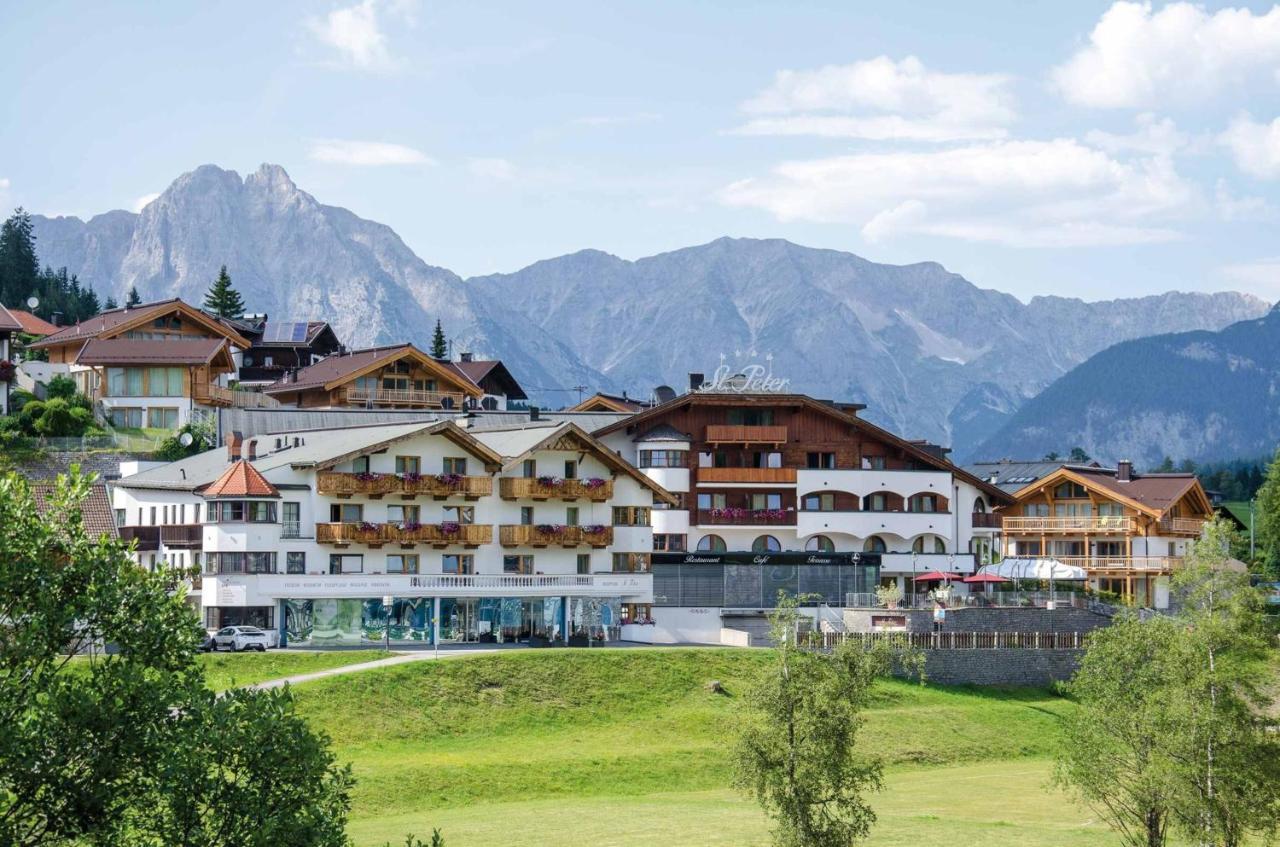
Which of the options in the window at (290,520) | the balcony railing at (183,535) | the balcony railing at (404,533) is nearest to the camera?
the window at (290,520)

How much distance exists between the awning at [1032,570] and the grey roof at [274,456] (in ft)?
109

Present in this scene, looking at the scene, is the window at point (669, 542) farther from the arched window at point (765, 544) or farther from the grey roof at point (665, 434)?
the grey roof at point (665, 434)

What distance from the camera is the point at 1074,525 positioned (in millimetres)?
120125

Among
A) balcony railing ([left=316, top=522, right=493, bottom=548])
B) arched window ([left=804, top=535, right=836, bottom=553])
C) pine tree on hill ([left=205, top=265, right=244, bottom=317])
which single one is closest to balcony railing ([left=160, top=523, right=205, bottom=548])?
balcony railing ([left=316, top=522, right=493, bottom=548])

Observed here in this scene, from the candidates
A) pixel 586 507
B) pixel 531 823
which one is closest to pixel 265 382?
pixel 586 507

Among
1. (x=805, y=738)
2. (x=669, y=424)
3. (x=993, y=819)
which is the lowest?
(x=993, y=819)

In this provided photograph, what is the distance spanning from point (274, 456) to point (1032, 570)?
40.3m

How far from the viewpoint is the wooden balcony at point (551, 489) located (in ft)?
283

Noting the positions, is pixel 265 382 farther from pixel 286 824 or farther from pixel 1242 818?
pixel 286 824

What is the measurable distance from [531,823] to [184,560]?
114 feet

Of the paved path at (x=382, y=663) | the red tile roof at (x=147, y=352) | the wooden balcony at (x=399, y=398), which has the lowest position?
the paved path at (x=382, y=663)

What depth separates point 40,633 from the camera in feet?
90.9

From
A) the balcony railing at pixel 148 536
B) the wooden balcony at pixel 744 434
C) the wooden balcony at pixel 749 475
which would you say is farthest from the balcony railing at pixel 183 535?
the wooden balcony at pixel 744 434

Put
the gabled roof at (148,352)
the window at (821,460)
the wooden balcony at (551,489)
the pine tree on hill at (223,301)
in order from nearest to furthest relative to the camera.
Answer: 1. the wooden balcony at (551,489)
2. the window at (821,460)
3. the gabled roof at (148,352)
4. the pine tree on hill at (223,301)
